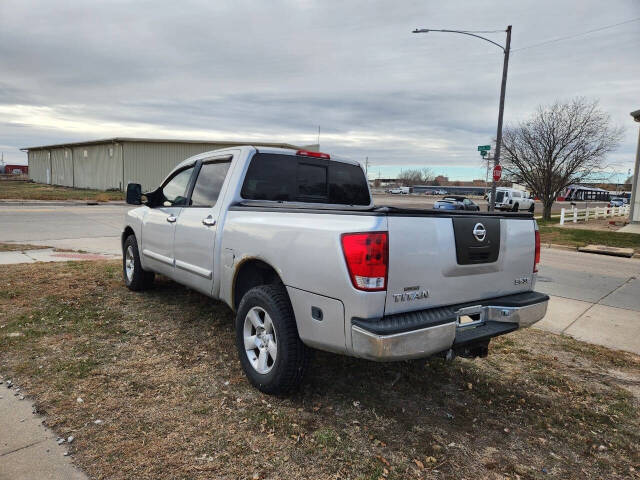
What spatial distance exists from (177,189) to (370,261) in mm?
3315

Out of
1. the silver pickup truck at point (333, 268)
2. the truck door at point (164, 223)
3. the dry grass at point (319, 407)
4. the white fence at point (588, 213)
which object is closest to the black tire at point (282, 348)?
the silver pickup truck at point (333, 268)

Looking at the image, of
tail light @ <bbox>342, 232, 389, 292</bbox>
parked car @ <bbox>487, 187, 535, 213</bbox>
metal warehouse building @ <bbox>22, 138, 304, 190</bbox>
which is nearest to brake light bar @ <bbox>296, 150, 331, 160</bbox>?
tail light @ <bbox>342, 232, 389, 292</bbox>

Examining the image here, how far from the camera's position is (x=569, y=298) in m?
7.29

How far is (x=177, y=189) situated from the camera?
17.2 ft

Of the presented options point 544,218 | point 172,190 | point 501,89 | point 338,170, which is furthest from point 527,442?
point 544,218

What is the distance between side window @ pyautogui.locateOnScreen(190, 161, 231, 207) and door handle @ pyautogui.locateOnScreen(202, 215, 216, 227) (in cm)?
15

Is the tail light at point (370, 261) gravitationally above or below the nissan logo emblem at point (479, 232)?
below

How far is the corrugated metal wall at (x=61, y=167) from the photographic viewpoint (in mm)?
45844

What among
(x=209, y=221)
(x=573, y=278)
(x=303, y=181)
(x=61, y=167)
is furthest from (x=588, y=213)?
(x=61, y=167)

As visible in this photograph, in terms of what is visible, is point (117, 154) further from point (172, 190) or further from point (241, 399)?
point (241, 399)

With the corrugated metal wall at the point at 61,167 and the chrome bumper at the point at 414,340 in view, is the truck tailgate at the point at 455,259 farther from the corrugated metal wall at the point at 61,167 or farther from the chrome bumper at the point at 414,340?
the corrugated metal wall at the point at 61,167

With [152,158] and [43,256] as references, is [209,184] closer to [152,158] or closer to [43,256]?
[43,256]

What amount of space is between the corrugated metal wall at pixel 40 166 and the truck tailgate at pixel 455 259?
58.4 metres

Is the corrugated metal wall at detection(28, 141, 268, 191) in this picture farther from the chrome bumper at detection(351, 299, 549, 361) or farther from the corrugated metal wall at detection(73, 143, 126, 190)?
the chrome bumper at detection(351, 299, 549, 361)
